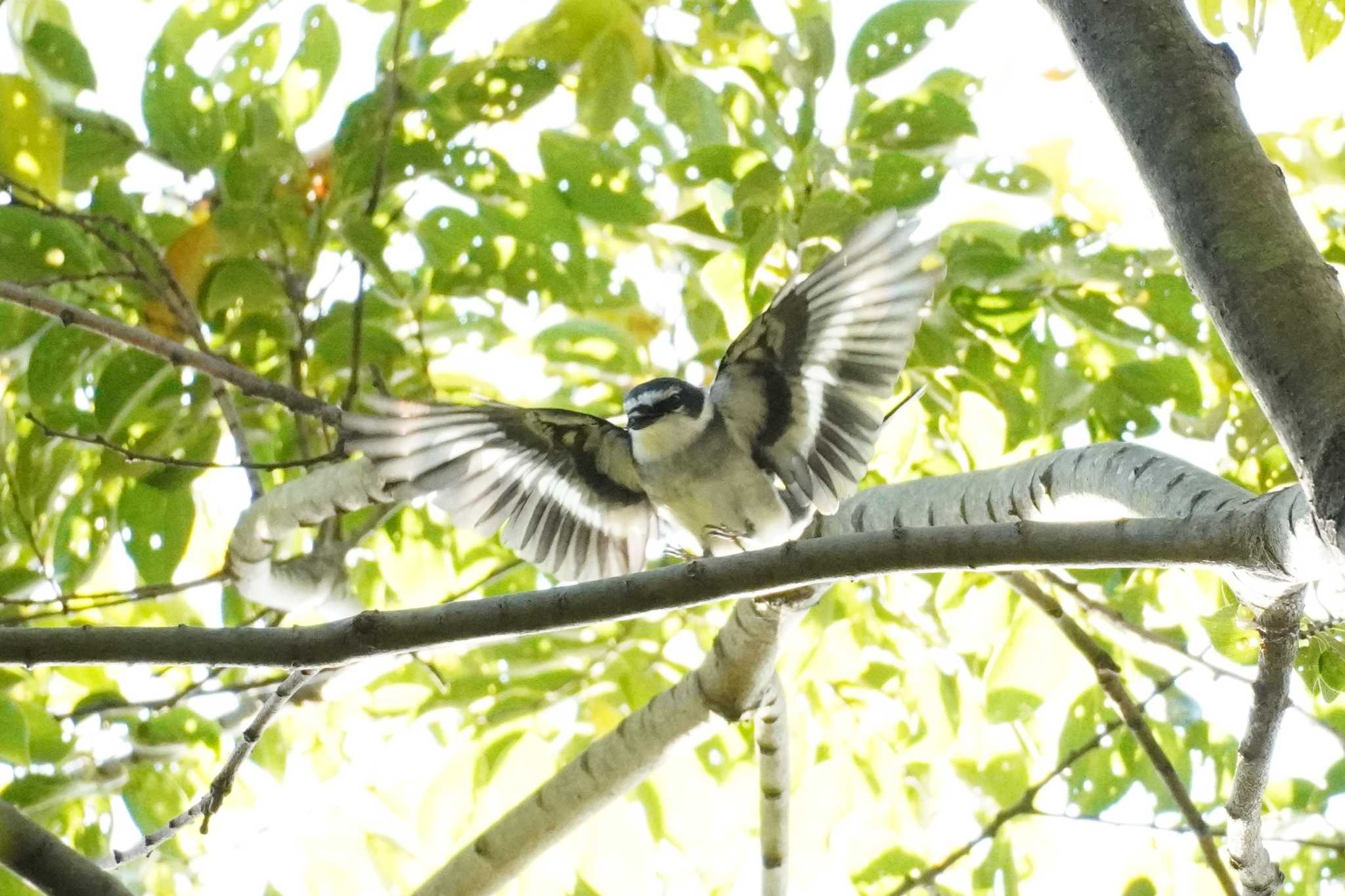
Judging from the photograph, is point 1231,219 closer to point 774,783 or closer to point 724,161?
point 724,161

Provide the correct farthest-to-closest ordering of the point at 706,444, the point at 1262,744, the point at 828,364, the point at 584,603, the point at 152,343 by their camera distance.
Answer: the point at 706,444 < the point at 828,364 < the point at 152,343 < the point at 1262,744 < the point at 584,603

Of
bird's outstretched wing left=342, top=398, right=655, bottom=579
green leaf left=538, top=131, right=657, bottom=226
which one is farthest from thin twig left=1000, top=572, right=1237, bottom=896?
green leaf left=538, top=131, right=657, bottom=226

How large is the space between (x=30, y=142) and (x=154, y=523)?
874 mm

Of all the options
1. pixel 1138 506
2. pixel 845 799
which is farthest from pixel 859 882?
pixel 1138 506

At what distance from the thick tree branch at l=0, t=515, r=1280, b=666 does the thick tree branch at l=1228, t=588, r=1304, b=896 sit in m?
0.33

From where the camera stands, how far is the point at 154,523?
288cm

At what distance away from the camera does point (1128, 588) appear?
286cm

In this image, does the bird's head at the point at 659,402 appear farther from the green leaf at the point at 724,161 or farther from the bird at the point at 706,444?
the green leaf at the point at 724,161

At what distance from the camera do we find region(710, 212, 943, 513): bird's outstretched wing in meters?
2.61

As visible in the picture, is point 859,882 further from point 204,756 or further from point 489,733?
point 204,756

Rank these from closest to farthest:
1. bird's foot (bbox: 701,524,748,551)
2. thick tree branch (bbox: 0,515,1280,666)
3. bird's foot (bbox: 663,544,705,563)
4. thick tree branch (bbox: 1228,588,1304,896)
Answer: thick tree branch (bbox: 0,515,1280,666)
thick tree branch (bbox: 1228,588,1304,896)
bird's foot (bbox: 701,524,748,551)
bird's foot (bbox: 663,544,705,563)

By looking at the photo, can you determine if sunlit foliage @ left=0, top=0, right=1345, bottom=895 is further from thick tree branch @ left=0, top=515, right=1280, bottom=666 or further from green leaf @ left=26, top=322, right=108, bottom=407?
thick tree branch @ left=0, top=515, right=1280, bottom=666

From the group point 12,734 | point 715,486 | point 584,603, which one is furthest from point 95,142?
point 584,603

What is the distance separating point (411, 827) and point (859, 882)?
1.25 meters
